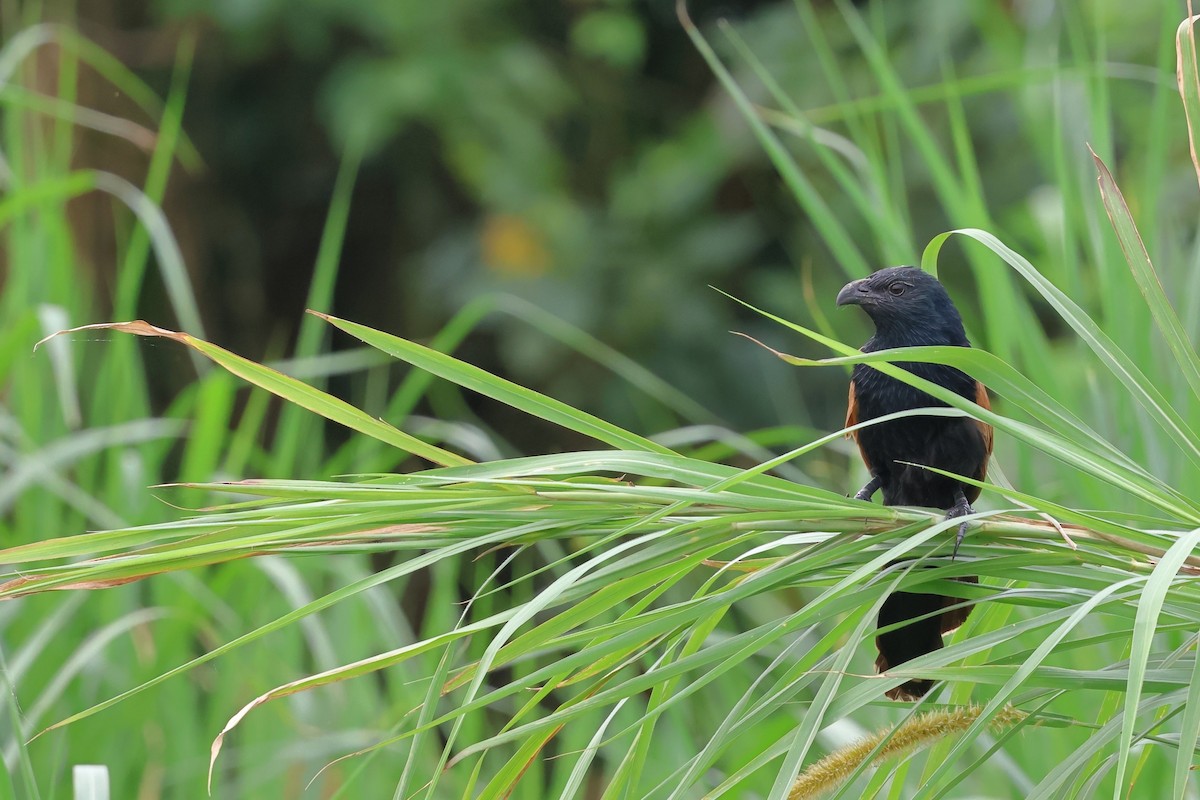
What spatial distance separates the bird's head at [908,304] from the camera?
1029mm

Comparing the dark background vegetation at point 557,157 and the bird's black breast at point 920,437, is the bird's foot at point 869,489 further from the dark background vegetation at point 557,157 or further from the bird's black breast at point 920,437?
the dark background vegetation at point 557,157

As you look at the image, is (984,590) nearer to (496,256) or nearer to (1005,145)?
(496,256)

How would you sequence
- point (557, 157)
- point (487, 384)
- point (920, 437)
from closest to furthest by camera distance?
point (487, 384) → point (920, 437) → point (557, 157)

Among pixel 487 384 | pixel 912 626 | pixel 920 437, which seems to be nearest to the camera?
pixel 487 384

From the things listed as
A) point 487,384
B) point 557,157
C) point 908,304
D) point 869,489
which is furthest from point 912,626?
point 557,157

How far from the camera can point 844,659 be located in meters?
0.59

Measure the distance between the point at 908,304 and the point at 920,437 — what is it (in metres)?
0.12

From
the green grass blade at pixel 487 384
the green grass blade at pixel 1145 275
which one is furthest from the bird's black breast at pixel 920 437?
the green grass blade at pixel 487 384

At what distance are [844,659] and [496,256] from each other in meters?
3.00

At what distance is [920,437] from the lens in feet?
3.29

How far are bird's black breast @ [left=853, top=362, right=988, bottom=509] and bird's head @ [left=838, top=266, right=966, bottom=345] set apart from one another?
41 mm

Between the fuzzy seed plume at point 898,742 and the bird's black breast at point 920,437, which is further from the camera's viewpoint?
the bird's black breast at point 920,437

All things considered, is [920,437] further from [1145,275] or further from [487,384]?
[487,384]

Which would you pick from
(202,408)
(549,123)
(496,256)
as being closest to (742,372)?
(496,256)
